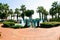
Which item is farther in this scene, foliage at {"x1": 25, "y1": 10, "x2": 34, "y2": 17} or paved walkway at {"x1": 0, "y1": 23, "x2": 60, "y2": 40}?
foliage at {"x1": 25, "y1": 10, "x2": 34, "y2": 17}

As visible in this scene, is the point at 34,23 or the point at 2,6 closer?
the point at 34,23

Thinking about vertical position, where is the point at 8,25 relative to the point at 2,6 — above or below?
below

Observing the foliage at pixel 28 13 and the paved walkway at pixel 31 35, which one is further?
the foliage at pixel 28 13

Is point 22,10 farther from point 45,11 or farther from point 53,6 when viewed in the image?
point 53,6

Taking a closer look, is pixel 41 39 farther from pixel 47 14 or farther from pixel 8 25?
pixel 47 14

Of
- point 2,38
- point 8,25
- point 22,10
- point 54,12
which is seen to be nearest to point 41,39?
point 2,38

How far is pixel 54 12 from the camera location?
143 ft

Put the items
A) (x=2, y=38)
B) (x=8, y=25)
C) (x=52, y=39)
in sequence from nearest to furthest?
(x=52, y=39)
(x=2, y=38)
(x=8, y=25)

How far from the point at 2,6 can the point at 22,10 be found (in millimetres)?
10986

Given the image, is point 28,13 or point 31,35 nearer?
point 31,35

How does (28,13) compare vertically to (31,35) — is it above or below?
above

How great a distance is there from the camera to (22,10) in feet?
186

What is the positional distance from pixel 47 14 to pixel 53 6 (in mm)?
8689

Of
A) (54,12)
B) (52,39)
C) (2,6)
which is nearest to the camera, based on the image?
(52,39)
